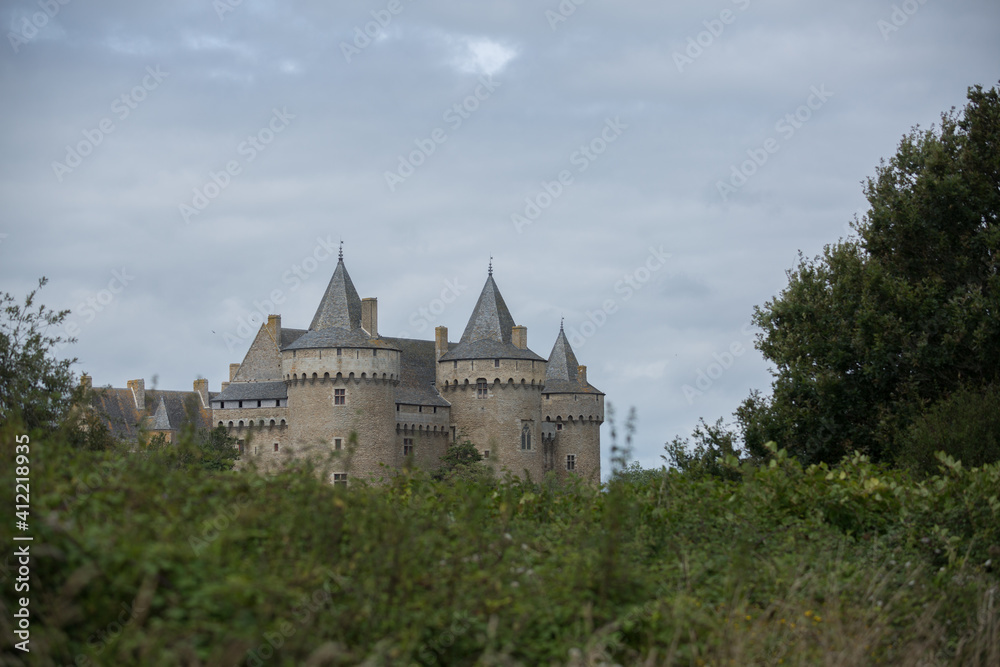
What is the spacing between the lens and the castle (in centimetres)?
5556

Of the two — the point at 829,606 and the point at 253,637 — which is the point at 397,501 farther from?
the point at 253,637

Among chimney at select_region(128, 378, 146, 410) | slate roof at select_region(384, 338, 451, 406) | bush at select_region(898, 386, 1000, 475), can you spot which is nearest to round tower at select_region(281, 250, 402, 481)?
slate roof at select_region(384, 338, 451, 406)

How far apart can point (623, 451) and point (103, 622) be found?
178 inches

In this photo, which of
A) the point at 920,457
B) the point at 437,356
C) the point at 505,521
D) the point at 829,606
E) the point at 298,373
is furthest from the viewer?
the point at 437,356

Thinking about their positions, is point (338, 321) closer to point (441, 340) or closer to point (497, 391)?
point (441, 340)

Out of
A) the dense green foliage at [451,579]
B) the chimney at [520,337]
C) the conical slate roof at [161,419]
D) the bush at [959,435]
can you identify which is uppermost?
the chimney at [520,337]

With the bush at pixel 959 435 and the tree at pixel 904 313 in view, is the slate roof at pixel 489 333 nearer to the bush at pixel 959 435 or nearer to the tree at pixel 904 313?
the tree at pixel 904 313

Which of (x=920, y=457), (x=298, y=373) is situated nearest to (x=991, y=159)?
(x=920, y=457)

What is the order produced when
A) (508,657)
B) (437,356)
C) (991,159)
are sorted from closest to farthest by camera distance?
(508,657) < (991,159) < (437,356)

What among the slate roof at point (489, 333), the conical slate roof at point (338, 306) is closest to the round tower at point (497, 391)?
the slate roof at point (489, 333)

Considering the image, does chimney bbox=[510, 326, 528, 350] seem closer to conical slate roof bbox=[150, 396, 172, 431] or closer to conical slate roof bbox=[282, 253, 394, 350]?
conical slate roof bbox=[282, 253, 394, 350]

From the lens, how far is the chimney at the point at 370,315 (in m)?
58.2

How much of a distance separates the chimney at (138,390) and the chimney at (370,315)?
16.9 metres

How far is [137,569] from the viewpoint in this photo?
17.2 ft
